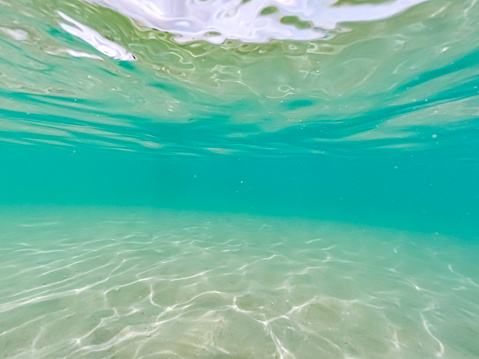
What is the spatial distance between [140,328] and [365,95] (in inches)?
511

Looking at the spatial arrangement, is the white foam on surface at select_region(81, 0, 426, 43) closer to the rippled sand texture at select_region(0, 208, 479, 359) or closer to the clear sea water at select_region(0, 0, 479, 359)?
the clear sea water at select_region(0, 0, 479, 359)

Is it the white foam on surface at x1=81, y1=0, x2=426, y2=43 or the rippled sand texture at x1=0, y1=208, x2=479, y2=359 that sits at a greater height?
the white foam on surface at x1=81, y1=0, x2=426, y2=43

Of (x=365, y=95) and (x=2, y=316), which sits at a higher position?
(x=365, y=95)

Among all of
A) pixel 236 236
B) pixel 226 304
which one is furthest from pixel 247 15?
pixel 236 236

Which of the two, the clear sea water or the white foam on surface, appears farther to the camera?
the white foam on surface

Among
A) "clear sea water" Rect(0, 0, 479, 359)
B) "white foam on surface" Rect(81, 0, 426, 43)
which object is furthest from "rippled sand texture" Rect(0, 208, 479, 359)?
"white foam on surface" Rect(81, 0, 426, 43)

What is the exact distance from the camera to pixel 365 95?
42.3 ft

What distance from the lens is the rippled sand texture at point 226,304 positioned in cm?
494

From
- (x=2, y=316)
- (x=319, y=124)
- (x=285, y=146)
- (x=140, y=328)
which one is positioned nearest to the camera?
(x=140, y=328)

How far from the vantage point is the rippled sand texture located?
4.94m

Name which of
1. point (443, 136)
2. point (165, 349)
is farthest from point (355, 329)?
point (443, 136)

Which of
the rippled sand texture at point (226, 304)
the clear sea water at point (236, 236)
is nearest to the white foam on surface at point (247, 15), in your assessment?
the clear sea water at point (236, 236)

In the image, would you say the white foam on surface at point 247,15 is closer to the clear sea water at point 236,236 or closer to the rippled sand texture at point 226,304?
the clear sea water at point 236,236

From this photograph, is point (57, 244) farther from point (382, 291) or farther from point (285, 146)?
point (285, 146)
